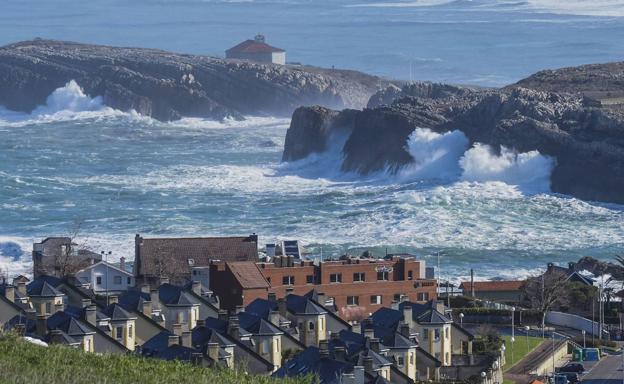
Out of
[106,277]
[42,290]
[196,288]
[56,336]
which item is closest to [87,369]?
[56,336]

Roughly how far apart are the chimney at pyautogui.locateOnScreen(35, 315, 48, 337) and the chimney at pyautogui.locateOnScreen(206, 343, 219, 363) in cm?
296

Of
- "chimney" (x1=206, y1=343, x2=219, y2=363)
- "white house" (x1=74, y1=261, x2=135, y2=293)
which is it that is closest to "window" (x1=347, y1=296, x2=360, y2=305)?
→ "white house" (x1=74, y1=261, x2=135, y2=293)

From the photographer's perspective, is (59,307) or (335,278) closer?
(59,307)

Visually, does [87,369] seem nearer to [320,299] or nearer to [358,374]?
[358,374]

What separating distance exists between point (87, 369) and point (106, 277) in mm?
32605

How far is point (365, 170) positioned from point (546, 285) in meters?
60.8

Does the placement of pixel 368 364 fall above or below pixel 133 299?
above

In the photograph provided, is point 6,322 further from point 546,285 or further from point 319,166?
point 319,166

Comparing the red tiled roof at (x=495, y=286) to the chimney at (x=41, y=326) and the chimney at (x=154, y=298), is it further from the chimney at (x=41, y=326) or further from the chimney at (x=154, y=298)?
the chimney at (x=41, y=326)

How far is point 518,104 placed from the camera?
403ft

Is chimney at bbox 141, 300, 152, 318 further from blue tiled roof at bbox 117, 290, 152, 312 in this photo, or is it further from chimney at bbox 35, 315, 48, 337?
chimney at bbox 35, 315, 48, 337

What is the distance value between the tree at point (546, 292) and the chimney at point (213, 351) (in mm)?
15724

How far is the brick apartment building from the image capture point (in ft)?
194

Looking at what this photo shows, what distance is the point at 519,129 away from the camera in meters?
120
